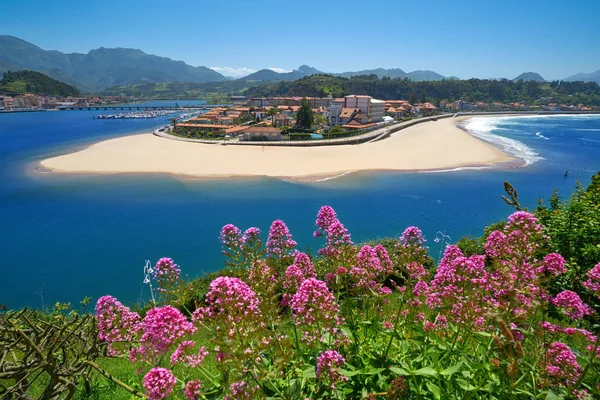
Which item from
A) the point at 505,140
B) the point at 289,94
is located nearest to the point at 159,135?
the point at 505,140

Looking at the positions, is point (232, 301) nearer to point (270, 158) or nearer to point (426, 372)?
point (426, 372)

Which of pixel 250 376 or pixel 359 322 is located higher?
pixel 250 376

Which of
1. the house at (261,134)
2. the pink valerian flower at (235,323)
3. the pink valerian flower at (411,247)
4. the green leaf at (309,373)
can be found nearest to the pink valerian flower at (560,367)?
the pink valerian flower at (411,247)

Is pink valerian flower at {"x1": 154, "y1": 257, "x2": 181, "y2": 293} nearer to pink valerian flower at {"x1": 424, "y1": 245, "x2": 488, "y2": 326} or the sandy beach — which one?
pink valerian flower at {"x1": 424, "y1": 245, "x2": 488, "y2": 326}

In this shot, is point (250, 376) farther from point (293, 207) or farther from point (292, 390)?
point (293, 207)

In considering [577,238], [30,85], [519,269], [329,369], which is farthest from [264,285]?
[30,85]

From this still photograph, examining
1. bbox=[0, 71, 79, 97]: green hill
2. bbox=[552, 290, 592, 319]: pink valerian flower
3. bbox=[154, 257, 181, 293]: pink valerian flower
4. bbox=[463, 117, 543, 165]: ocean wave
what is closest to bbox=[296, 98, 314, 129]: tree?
bbox=[463, 117, 543, 165]: ocean wave
